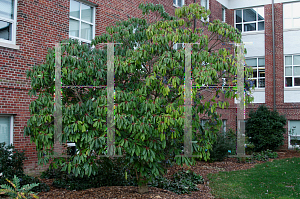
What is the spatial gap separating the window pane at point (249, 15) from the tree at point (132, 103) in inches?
635

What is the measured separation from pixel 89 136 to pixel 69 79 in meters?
1.22

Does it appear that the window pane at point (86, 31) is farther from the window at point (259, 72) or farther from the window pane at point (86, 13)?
the window at point (259, 72)

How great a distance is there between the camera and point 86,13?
35.7 feet

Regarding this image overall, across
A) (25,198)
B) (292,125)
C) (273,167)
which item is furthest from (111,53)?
(292,125)

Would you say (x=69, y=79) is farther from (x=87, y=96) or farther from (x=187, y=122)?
(x=187, y=122)

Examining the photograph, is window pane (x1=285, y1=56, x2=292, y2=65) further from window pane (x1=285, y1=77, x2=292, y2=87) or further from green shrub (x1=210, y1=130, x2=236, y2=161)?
green shrub (x1=210, y1=130, x2=236, y2=161)

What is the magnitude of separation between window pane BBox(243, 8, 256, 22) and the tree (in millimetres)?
16128

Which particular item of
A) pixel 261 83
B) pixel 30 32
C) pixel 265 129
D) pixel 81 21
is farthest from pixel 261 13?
pixel 30 32

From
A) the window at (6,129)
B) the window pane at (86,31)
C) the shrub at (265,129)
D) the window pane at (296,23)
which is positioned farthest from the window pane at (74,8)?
the window pane at (296,23)

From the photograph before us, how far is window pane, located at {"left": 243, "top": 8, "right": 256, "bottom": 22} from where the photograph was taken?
21.0 meters

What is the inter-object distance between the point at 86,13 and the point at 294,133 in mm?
15574

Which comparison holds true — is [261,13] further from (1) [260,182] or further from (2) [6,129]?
(2) [6,129]

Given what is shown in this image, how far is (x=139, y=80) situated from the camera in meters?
6.71

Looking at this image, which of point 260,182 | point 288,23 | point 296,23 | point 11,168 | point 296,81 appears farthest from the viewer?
point 288,23
